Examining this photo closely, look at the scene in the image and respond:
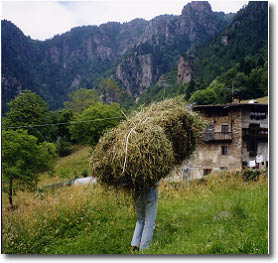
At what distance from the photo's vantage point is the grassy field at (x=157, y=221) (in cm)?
267

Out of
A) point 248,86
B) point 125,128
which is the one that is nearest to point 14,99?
point 125,128

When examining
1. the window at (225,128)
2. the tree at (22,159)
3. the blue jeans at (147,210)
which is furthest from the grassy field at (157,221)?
the window at (225,128)

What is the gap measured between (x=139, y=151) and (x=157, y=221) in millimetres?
1766

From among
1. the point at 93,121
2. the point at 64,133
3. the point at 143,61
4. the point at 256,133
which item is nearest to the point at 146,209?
the point at 93,121

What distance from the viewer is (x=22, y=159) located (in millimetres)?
3275

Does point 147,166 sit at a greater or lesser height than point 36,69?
lesser

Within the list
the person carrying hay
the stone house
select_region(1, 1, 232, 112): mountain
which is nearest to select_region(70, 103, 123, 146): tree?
select_region(1, 1, 232, 112): mountain

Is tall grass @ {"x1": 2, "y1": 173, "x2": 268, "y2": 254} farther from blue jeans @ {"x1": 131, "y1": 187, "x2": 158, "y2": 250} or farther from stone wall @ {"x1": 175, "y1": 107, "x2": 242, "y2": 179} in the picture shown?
stone wall @ {"x1": 175, "y1": 107, "x2": 242, "y2": 179}

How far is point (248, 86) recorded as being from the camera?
12.5ft

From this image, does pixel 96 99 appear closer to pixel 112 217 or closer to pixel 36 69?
pixel 36 69

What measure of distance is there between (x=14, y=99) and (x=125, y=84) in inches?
65.1

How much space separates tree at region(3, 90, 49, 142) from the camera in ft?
10.3

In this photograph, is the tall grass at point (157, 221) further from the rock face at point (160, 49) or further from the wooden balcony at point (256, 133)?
the rock face at point (160, 49)

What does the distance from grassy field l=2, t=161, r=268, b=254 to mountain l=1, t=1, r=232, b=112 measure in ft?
5.01
